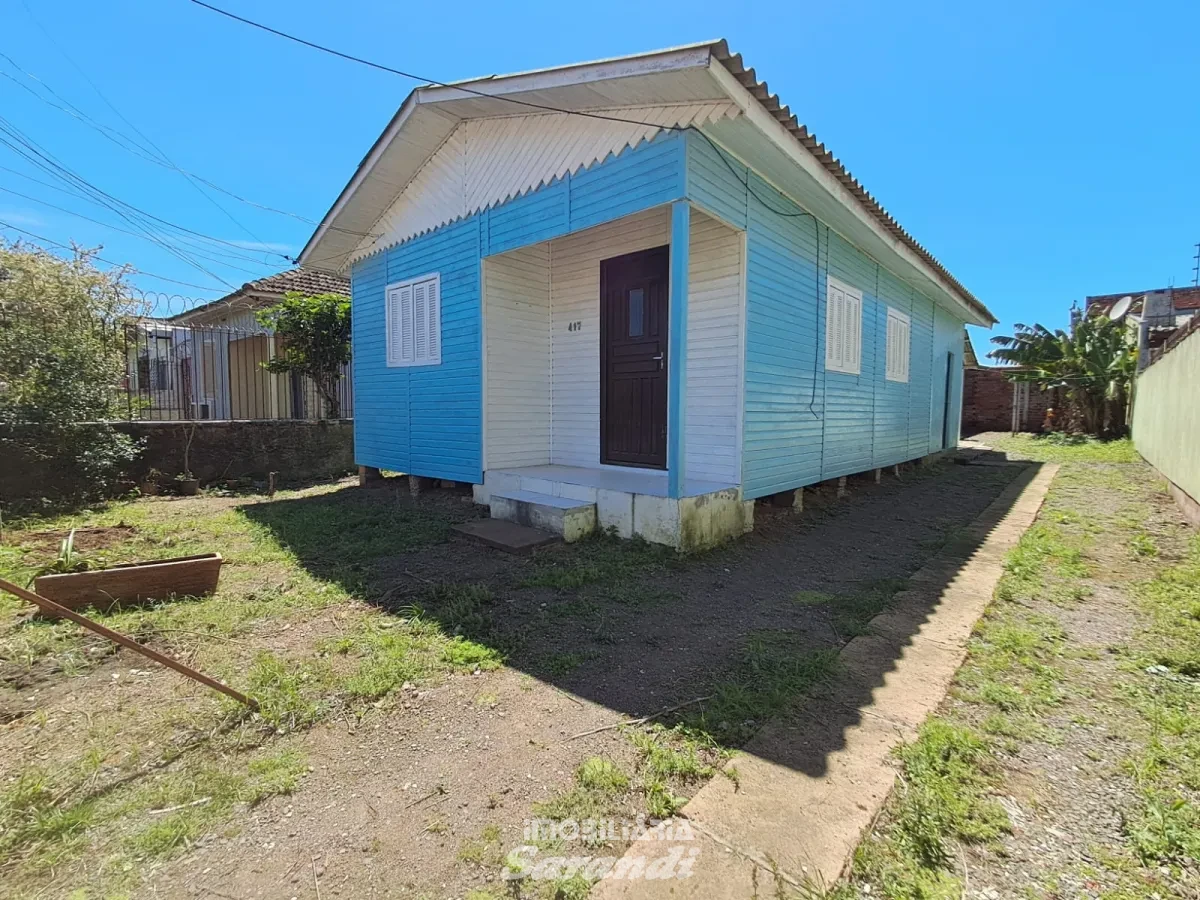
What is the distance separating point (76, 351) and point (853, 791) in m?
8.71

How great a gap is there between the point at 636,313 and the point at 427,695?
181 inches

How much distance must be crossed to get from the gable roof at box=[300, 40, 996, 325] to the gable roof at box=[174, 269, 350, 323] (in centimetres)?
359

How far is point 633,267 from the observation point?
608 centimetres

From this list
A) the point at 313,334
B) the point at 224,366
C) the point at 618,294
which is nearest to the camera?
the point at 618,294

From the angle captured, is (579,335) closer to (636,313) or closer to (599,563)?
(636,313)

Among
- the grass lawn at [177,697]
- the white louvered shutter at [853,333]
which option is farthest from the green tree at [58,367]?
the white louvered shutter at [853,333]

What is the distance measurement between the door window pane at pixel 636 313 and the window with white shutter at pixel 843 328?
7.80ft

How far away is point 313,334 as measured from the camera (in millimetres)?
9656

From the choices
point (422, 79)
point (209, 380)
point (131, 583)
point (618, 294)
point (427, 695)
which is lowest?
point (427, 695)

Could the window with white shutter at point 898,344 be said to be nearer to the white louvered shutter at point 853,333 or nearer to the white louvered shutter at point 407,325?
the white louvered shutter at point 853,333

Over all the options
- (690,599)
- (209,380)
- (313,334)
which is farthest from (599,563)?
(209,380)

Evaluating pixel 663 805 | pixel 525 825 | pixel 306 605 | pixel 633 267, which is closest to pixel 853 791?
pixel 663 805

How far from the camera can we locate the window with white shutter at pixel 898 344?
8.75 m

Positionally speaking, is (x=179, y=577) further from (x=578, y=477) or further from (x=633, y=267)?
(x=633, y=267)
